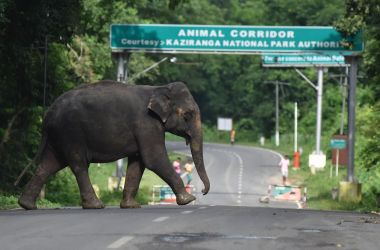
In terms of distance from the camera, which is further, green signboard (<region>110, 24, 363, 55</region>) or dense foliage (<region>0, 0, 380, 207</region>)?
green signboard (<region>110, 24, 363, 55</region>)

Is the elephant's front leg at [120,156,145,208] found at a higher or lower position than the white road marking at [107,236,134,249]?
higher

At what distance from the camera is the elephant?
2153 centimetres

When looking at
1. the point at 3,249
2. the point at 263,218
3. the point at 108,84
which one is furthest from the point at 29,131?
the point at 3,249

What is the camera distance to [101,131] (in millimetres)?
21609

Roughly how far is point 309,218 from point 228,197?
26418mm

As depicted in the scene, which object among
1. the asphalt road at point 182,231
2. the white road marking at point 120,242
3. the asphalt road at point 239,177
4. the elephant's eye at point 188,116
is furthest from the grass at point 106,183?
the white road marking at point 120,242

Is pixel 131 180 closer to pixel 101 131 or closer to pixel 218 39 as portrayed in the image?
pixel 101 131

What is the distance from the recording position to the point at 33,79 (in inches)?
1226

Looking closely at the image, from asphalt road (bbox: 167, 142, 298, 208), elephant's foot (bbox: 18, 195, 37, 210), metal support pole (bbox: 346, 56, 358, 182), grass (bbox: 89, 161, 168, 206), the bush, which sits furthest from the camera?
asphalt road (bbox: 167, 142, 298, 208)

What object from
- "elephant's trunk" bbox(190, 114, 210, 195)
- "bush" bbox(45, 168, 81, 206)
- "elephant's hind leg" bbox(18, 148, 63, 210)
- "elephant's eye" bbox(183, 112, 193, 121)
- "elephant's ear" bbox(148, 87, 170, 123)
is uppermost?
"elephant's ear" bbox(148, 87, 170, 123)

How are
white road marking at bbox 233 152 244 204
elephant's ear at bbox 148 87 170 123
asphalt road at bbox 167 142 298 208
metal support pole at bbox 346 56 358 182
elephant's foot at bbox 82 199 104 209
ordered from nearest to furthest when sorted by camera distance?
elephant's foot at bbox 82 199 104 209 < elephant's ear at bbox 148 87 170 123 < metal support pole at bbox 346 56 358 182 < asphalt road at bbox 167 142 298 208 < white road marking at bbox 233 152 244 204

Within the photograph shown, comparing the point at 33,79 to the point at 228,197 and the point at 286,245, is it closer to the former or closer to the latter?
the point at 228,197

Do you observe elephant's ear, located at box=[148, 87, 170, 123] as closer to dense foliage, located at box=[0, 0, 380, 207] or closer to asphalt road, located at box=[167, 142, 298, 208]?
dense foliage, located at box=[0, 0, 380, 207]

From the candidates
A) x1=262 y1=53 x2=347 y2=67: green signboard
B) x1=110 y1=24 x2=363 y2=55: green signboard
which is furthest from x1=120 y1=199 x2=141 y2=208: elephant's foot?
x1=262 y1=53 x2=347 y2=67: green signboard
